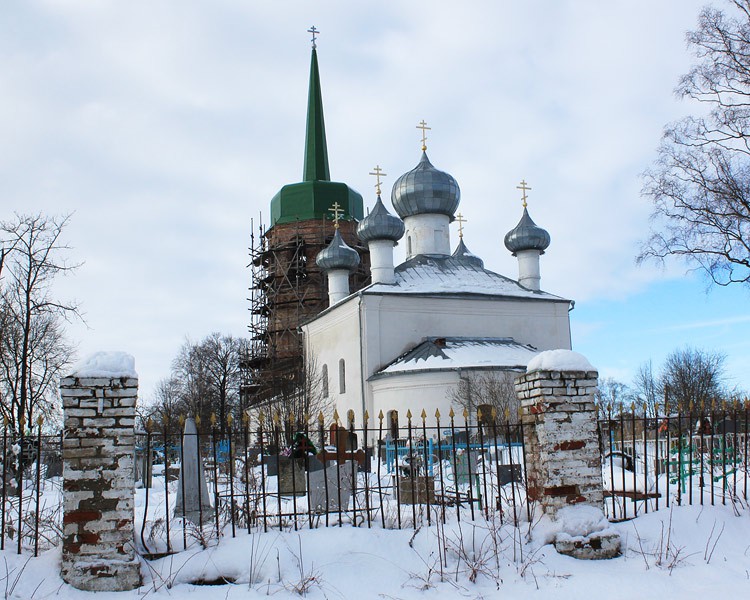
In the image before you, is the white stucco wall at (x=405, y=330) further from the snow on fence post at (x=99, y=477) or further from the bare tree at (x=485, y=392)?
the snow on fence post at (x=99, y=477)

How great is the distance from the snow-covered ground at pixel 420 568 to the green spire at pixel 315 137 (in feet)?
115

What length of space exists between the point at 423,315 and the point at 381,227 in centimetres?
377

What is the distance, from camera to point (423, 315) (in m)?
25.4

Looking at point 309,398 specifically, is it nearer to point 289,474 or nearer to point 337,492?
point 289,474

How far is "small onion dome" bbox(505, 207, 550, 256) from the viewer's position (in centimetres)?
2805

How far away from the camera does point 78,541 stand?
6262 mm

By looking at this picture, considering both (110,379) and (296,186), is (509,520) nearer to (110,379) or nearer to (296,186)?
(110,379)

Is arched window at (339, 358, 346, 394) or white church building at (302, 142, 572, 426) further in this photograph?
arched window at (339, 358, 346, 394)

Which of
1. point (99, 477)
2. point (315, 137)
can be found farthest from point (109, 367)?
point (315, 137)

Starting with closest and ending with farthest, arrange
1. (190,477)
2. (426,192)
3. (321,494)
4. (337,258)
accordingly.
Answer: (190,477) → (321,494) → (426,192) → (337,258)

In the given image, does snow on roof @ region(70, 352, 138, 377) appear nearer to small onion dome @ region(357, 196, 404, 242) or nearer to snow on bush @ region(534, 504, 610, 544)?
snow on bush @ region(534, 504, 610, 544)

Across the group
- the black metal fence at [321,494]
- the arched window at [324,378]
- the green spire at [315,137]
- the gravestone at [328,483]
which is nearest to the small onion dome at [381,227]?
the arched window at [324,378]

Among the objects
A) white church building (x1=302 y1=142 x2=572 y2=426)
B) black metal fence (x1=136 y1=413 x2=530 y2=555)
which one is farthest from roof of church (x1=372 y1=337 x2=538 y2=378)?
black metal fence (x1=136 y1=413 x2=530 y2=555)

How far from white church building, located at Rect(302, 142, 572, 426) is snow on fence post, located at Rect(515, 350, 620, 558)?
14.7 metres
